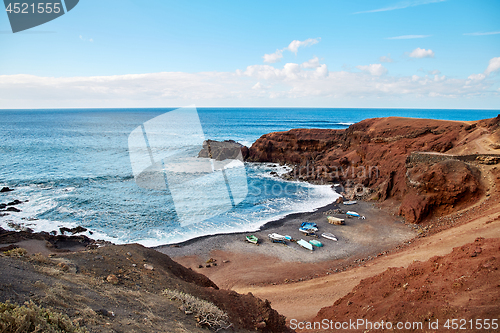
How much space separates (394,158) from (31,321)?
1234 inches

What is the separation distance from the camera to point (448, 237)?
1427 cm

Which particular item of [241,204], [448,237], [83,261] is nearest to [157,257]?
[83,261]

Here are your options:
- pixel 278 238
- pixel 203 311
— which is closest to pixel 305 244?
pixel 278 238

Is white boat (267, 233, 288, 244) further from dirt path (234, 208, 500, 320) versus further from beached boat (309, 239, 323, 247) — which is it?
dirt path (234, 208, 500, 320)

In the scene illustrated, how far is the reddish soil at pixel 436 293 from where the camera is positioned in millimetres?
6340

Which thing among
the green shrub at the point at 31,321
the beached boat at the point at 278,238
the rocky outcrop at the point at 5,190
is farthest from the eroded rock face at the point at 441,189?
the rocky outcrop at the point at 5,190

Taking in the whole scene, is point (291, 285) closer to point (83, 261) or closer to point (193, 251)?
point (193, 251)

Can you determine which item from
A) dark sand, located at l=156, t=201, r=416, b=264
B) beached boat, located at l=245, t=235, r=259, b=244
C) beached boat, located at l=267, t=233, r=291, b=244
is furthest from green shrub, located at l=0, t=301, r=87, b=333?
beached boat, located at l=267, t=233, r=291, b=244

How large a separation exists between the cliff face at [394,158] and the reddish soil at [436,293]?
11.6 metres

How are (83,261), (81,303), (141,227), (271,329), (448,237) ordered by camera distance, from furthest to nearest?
(141,227) < (448,237) < (83,261) < (271,329) < (81,303)

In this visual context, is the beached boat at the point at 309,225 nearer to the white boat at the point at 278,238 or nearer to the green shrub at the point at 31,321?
the white boat at the point at 278,238

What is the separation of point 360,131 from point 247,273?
29522 millimetres

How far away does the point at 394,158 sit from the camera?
93.9 feet

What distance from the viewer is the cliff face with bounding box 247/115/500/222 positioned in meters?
19.7
